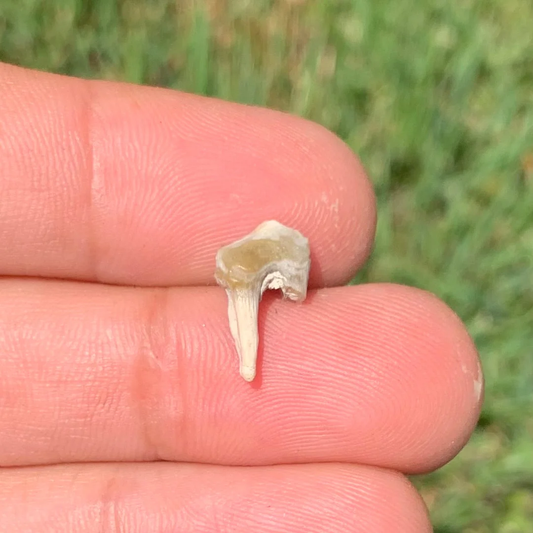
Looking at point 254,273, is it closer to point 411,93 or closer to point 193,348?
point 193,348

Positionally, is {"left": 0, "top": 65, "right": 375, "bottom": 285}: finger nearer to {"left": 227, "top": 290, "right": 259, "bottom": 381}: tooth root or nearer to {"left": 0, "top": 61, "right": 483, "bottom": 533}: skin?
{"left": 0, "top": 61, "right": 483, "bottom": 533}: skin

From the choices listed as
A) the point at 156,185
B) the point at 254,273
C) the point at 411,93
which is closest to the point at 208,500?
the point at 254,273

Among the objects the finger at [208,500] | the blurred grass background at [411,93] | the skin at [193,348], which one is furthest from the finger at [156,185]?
the blurred grass background at [411,93]

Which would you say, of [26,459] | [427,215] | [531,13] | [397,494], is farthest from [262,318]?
[531,13]

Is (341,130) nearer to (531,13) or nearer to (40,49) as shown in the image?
(531,13)

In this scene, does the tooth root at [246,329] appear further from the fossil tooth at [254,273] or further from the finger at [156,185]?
the finger at [156,185]

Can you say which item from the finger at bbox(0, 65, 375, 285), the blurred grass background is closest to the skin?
the finger at bbox(0, 65, 375, 285)
